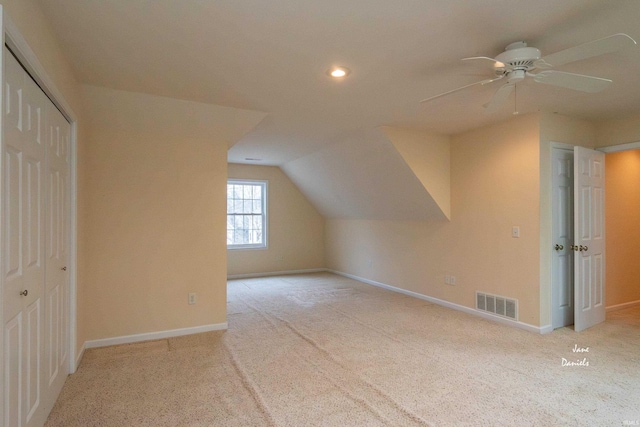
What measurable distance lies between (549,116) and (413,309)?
2.81 metres

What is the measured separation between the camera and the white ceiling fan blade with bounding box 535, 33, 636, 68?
1616mm

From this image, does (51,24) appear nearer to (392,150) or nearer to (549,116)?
(392,150)

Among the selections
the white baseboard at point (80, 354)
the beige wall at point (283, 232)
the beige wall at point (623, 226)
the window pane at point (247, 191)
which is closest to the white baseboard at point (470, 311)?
the beige wall at point (623, 226)

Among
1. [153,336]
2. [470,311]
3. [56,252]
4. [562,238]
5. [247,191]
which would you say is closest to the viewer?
[56,252]

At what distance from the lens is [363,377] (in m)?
2.65

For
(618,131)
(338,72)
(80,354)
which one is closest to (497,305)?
(618,131)

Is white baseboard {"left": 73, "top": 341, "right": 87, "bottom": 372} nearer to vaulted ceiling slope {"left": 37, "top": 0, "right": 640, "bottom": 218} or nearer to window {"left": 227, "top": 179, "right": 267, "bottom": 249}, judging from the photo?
vaulted ceiling slope {"left": 37, "top": 0, "right": 640, "bottom": 218}

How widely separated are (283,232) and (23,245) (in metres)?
5.85

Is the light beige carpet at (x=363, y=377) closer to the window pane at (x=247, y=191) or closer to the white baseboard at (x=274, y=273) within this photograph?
the white baseboard at (x=274, y=273)

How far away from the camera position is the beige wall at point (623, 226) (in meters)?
4.37

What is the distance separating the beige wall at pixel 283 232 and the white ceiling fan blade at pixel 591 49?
585 centimetres

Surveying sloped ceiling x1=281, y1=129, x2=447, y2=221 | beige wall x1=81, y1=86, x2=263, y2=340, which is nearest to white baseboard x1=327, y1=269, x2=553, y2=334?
sloped ceiling x1=281, y1=129, x2=447, y2=221

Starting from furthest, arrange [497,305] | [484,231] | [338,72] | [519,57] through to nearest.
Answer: [484,231] < [497,305] < [338,72] < [519,57]

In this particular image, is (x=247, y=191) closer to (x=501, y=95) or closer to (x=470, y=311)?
(x=470, y=311)
